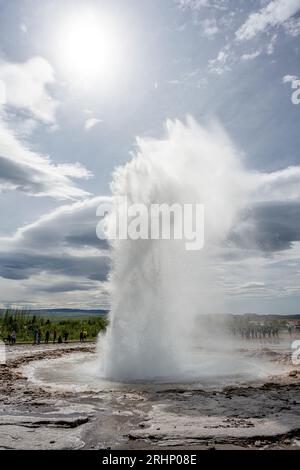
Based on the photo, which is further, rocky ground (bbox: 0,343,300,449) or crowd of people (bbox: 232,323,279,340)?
crowd of people (bbox: 232,323,279,340)

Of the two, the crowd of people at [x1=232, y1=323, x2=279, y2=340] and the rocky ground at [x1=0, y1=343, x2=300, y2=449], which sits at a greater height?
the rocky ground at [x1=0, y1=343, x2=300, y2=449]

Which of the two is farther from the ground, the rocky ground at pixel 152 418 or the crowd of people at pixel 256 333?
the rocky ground at pixel 152 418

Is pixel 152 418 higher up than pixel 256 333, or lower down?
higher up

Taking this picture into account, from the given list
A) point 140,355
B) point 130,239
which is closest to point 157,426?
point 140,355

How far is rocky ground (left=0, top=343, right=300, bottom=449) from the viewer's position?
705cm

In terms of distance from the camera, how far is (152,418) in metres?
8.79

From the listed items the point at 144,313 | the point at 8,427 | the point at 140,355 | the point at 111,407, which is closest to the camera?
the point at 8,427

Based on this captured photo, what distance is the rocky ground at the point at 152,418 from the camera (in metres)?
7.05

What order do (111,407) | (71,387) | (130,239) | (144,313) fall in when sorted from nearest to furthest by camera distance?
(111,407) < (71,387) < (144,313) < (130,239)

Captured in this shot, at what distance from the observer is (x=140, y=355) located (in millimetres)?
16750

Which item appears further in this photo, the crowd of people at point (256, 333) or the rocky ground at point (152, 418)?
the crowd of people at point (256, 333)

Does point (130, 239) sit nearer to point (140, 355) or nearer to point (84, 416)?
point (140, 355)
